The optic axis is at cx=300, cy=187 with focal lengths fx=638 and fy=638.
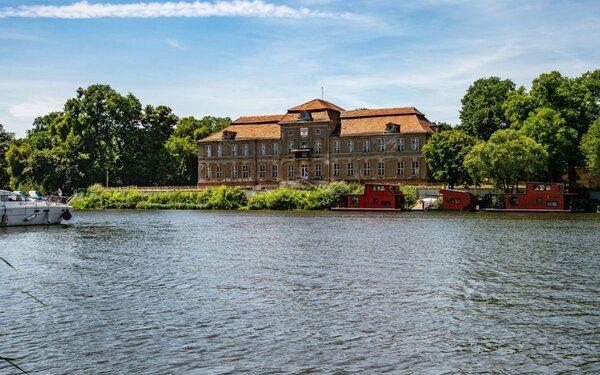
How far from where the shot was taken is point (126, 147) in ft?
341

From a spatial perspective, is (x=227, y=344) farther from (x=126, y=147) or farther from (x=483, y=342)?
(x=126, y=147)

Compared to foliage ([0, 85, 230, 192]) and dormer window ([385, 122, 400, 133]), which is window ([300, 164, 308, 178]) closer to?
dormer window ([385, 122, 400, 133])

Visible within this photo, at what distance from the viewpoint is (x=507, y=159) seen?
66.6 meters

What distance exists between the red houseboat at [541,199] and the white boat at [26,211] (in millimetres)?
44769

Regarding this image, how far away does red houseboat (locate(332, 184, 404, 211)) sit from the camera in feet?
240

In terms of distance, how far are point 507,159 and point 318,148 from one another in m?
33.4

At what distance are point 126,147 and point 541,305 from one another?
93.0m

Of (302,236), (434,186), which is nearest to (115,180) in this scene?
(434,186)

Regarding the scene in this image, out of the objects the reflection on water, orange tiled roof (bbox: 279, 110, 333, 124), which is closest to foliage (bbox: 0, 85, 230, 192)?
orange tiled roof (bbox: 279, 110, 333, 124)

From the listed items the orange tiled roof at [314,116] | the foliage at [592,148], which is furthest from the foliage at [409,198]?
the orange tiled roof at [314,116]

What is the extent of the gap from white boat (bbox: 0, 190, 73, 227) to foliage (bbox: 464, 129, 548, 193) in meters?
42.1

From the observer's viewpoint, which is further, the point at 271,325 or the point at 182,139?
the point at 182,139

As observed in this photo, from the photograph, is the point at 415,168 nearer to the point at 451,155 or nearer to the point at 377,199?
the point at 451,155

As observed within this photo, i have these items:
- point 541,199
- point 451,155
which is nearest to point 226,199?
point 451,155
